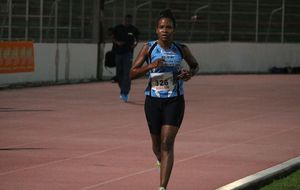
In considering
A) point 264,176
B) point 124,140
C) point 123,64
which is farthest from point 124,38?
point 264,176

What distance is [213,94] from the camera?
2450cm

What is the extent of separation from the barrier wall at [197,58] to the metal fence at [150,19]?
593 millimetres

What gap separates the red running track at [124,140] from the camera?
408 inches

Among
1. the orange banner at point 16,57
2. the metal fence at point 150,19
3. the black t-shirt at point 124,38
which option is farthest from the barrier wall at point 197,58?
the black t-shirt at point 124,38

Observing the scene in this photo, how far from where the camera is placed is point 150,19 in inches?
1410

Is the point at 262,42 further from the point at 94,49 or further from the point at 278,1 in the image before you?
the point at 94,49

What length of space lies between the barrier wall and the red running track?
276 centimetres

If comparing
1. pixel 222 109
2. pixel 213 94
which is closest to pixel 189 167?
pixel 222 109

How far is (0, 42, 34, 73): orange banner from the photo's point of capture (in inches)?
970

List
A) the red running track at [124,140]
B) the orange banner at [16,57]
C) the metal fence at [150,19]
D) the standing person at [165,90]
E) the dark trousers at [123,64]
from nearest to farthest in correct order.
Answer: the standing person at [165,90]
the red running track at [124,140]
the dark trousers at [123,64]
the orange banner at [16,57]
the metal fence at [150,19]

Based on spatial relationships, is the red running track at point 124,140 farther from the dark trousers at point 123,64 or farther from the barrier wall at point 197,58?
the barrier wall at point 197,58

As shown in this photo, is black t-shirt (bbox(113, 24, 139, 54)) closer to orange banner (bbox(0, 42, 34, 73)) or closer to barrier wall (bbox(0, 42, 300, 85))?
orange banner (bbox(0, 42, 34, 73))

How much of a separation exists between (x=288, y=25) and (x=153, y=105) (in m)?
32.5

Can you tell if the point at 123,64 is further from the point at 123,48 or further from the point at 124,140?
the point at 124,140
